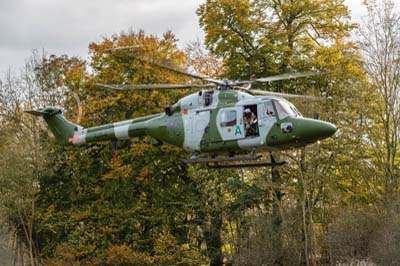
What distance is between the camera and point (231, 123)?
12156 millimetres

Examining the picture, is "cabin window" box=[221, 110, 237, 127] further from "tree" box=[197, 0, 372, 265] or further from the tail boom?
"tree" box=[197, 0, 372, 265]

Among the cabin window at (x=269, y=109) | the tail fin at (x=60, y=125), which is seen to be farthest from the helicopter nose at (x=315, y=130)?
the tail fin at (x=60, y=125)

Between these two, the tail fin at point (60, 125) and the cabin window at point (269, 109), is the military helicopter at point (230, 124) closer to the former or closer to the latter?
the cabin window at point (269, 109)

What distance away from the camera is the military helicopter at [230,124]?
11.5 metres

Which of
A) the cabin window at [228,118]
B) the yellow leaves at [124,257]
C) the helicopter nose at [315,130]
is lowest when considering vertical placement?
the yellow leaves at [124,257]

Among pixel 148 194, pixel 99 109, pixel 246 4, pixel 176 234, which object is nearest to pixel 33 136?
pixel 99 109

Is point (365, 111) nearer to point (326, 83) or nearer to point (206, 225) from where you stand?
point (326, 83)

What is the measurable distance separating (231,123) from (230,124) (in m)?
0.03

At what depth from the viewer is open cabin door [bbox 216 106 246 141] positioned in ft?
39.5

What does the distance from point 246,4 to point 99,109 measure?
679 cm

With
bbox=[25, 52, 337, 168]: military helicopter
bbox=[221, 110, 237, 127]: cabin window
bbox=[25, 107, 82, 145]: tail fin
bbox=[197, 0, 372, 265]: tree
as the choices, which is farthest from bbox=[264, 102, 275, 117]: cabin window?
bbox=[197, 0, 372, 265]: tree

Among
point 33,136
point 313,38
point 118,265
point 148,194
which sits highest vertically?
point 313,38

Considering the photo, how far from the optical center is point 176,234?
73.3ft

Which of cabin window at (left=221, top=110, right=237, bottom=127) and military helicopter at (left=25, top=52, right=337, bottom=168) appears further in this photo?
cabin window at (left=221, top=110, right=237, bottom=127)
